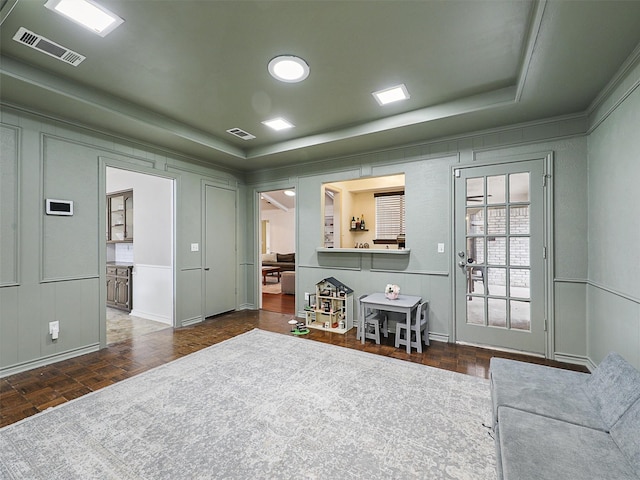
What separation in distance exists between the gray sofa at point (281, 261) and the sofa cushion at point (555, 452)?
8039 millimetres

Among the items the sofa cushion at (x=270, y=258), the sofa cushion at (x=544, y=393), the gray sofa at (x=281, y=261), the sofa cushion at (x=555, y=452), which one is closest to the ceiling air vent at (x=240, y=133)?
the sofa cushion at (x=544, y=393)

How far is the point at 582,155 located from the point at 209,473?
4170 mm

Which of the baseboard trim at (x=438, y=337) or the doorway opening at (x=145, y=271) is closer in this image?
the baseboard trim at (x=438, y=337)

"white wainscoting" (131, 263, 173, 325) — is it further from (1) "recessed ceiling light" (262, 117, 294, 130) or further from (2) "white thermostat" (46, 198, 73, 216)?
(1) "recessed ceiling light" (262, 117, 294, 130)

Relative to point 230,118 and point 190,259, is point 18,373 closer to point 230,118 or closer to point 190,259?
point 190,259

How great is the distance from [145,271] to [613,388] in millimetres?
5536

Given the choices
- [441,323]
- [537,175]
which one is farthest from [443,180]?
[441,323]

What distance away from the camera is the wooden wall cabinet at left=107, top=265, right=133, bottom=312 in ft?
17.0

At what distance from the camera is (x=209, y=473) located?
5.29ft

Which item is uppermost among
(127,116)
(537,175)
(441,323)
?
(127,116)

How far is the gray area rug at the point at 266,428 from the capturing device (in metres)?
1.65

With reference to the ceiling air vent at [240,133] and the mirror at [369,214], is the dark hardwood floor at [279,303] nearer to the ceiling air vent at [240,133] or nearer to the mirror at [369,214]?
the mirror at [369,214]

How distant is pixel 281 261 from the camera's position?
990cm

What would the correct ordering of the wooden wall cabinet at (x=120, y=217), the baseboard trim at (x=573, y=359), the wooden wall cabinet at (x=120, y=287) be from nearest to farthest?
the baseboard trim at (x=573, y=359), the wooden wall cabinet at (x=120, y=287), the wooden wall cabinet at (x=120, y=217)
